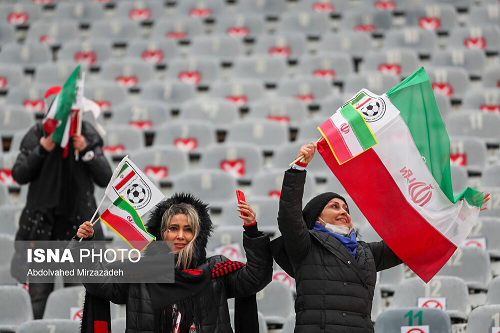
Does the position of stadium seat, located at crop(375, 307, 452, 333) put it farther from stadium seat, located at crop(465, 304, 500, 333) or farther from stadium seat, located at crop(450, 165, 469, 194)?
stadium seat, located at crop(450, 165, 469, 194)

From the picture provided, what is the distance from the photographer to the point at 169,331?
288cm

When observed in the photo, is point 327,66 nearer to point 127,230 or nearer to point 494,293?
point 494,293

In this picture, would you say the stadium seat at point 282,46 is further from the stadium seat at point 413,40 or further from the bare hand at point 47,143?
the bare hand at point 47,143

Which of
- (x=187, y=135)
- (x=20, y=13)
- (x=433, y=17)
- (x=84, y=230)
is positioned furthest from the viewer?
(x=20, y=13)

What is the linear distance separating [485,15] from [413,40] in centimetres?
109

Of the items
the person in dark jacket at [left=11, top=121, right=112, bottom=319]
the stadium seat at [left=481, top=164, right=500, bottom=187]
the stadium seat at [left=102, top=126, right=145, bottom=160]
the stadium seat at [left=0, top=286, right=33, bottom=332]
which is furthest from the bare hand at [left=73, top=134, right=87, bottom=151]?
the stadium seat at [left=481, top=164, right=500, bottom=187]

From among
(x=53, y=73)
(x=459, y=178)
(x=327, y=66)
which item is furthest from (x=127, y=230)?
(x=53, y=73)

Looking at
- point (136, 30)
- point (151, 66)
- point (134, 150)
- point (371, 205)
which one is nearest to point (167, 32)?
point (136, 30)

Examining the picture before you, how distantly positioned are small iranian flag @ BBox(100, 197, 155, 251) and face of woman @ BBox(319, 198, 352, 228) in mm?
812

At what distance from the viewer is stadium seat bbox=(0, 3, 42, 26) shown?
9.23 m

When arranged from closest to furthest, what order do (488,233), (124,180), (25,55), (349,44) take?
(124,180), (488,233), (349,44), (25,55)

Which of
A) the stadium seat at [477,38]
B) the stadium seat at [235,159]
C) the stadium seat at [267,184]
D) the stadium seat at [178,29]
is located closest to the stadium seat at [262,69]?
the stadium seat at [178,29]

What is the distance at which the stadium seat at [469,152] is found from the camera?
233 inches

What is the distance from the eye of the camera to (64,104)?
4.16m
